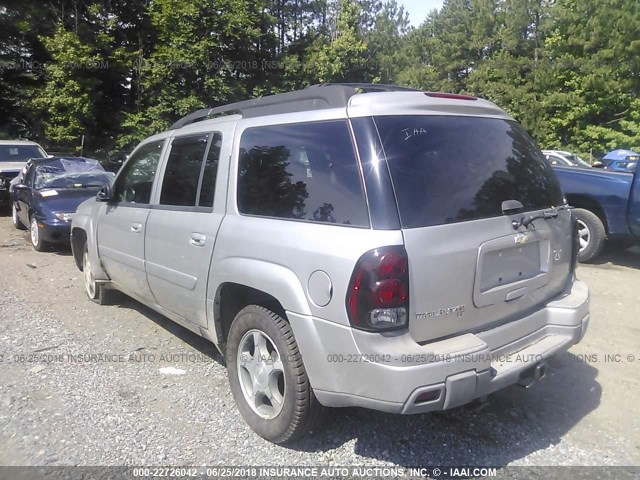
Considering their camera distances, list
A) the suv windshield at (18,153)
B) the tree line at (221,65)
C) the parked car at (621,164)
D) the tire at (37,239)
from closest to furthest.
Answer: the parked car at (621,164)
the tire at (37,239)
the suv windshield at (18,153)
the tree line at (221,65)

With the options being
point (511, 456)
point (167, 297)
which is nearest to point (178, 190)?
point (167, 297)

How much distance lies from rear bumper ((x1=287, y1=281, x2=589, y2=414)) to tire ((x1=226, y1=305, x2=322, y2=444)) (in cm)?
14

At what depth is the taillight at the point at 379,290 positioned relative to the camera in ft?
8.59

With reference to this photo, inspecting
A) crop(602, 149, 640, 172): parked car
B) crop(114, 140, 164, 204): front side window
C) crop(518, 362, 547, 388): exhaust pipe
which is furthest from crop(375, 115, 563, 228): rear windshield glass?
crop(602, 149, 640, 172): parked car

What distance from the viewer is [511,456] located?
3158 mm

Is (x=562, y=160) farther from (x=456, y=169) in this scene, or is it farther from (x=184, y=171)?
(x=456, y=169)

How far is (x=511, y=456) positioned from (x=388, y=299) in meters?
1.34

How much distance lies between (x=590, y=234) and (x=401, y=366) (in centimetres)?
620

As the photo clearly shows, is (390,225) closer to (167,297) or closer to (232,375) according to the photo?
(232,375)

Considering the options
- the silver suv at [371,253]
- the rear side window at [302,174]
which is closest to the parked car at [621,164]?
the silver suv at [371,253]

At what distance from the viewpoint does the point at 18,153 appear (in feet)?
47.6

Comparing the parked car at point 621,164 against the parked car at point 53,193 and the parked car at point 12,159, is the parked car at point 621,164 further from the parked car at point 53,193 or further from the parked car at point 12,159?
the parked car at point 12,159

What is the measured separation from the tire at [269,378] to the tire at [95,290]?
9.71 ft

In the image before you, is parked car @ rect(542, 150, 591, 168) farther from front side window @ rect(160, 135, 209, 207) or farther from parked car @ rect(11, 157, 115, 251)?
parked car @ rect(11, 157, 115, 251)
